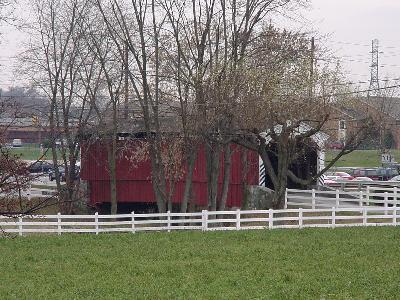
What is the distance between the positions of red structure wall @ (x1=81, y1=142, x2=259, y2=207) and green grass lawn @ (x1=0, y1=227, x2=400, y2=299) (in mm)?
8488

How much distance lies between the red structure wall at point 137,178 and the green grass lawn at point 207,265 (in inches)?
334

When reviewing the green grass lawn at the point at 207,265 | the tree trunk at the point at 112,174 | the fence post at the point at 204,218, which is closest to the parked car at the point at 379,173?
the tree trunk at the point at 112,174

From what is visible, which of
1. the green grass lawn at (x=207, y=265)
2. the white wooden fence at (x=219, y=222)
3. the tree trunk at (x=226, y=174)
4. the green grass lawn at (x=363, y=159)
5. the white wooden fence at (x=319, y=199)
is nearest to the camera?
the green grass lawn at (x=207, y=265)

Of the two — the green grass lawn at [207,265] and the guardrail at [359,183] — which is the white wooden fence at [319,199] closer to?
the green grass lawn at [207,265]

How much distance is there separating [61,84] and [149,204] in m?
6.68

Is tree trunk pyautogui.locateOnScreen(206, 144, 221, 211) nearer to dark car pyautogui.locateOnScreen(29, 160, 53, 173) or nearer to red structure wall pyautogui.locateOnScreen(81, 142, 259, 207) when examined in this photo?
red structure wall pyautogui.locateOnScreen(81, 142, 259, 207)

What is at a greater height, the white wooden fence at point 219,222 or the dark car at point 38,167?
the dark car at point 38,167

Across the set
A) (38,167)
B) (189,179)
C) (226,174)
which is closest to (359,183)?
(226,174)

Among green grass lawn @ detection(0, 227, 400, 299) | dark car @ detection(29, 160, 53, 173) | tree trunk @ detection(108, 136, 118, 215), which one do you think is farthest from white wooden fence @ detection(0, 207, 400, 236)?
dark car @ detection(29, 160, 53, 173)

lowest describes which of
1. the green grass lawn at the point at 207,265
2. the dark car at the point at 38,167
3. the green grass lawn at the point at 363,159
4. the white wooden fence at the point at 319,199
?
the green grass lawn at the point at 207,265

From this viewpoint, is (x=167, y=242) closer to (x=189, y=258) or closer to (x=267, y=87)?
(x=189, y=258)

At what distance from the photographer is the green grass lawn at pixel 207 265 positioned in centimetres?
1343

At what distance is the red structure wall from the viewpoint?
32.3 metres

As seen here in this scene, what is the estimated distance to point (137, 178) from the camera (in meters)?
34.0
